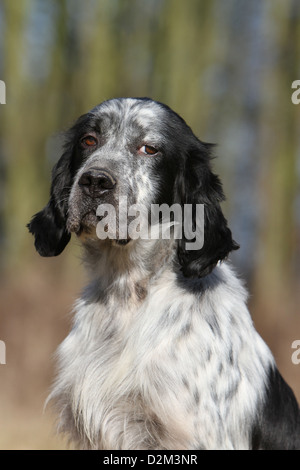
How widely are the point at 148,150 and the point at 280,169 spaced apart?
8.15 meters

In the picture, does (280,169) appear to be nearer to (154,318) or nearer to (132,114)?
(132,114)

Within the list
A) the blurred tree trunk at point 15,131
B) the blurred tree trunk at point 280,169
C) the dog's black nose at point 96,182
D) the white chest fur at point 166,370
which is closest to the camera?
the white chest fur at point 166,370

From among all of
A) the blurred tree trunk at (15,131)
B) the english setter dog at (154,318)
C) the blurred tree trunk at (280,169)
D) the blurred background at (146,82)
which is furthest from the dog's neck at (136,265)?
the blurred tree trunk at (280,169)

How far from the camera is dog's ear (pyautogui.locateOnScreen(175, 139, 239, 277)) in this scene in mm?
3762

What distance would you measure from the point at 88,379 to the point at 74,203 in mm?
1018

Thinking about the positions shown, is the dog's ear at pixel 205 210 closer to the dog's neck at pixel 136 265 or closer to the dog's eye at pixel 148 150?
the dog's neck at pixel 136 265

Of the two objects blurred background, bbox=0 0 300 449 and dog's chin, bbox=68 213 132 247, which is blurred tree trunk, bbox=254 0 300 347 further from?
dog's chin, bbox=68 213 132 247

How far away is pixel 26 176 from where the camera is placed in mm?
11859

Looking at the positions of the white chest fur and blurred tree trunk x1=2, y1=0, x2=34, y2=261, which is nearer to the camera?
the white chest fur

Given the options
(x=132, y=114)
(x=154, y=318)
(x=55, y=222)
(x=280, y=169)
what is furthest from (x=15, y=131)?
(x=154, y=318)

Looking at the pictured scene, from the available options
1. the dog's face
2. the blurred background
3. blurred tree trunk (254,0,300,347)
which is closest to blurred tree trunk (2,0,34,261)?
the blurred background

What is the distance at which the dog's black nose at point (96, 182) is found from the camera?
3.63 meters

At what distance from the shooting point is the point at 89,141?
13.5 ft

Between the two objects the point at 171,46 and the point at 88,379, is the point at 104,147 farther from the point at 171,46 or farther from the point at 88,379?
the point at 171,46
